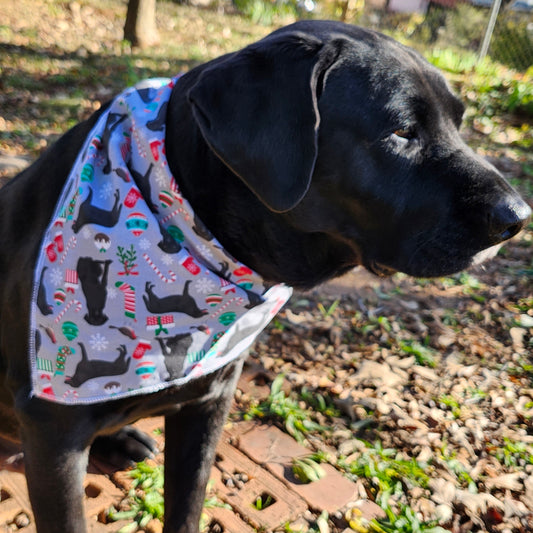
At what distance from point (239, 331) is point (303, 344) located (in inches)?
52.9

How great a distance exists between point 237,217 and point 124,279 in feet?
1.22

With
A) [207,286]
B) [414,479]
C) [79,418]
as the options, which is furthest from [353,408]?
[79,418]

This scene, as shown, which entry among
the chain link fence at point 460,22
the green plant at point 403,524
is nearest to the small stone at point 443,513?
the green plant at point 403,524

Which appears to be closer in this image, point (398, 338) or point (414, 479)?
point (414, 479)

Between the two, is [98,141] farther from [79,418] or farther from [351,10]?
[351,10]

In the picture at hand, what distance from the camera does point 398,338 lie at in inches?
131

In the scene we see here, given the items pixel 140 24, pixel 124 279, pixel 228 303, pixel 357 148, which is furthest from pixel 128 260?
pixel 140 24

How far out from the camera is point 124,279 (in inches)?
69.6

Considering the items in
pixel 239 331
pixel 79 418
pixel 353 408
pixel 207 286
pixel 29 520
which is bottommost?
pixel 29 520

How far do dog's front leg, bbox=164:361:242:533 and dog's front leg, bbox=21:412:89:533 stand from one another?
37 cm

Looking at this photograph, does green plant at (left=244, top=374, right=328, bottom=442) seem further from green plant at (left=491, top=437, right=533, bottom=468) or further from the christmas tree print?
the christmas tree print

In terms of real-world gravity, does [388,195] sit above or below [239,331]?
above

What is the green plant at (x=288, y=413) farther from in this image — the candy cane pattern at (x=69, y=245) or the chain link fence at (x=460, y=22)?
the chain link fence at (x=460, y=22)

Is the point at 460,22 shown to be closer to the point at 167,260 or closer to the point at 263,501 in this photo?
the point at 263,501
